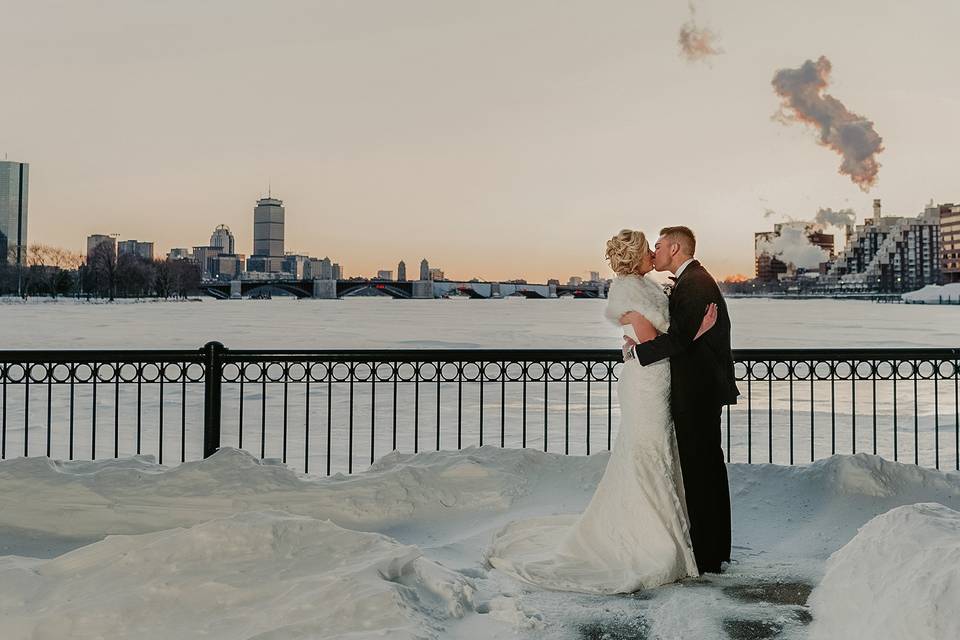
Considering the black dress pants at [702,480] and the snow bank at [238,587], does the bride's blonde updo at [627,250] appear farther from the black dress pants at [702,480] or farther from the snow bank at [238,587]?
the snow bank at [238,587]

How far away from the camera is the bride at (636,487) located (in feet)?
16.8

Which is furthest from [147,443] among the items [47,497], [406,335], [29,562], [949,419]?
[406,335]

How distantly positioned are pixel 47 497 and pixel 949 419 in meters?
15.1

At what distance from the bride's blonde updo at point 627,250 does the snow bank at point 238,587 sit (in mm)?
2351

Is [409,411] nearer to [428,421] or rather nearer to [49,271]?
[428,421]

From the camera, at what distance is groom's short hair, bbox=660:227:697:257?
5375mm

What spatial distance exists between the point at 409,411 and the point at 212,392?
9.01m

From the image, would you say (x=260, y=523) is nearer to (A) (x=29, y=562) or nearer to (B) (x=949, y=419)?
(A) (x=29, y=562)

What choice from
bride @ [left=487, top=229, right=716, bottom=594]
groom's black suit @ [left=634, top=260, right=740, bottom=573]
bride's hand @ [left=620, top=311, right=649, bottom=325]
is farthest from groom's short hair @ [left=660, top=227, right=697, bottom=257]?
bride's hand @ [left=620, top=311, right=649, bottom=325]

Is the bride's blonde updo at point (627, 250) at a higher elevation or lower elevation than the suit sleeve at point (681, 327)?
higher

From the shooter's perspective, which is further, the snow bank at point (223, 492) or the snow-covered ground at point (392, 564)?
the snow bank at point (223, 492)

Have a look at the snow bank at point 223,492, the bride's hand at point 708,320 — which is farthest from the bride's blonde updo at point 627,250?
the snow bank at point 223,492

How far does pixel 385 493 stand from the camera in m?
7.07

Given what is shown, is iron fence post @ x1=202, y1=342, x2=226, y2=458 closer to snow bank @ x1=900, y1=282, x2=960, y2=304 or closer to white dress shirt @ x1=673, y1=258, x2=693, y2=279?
white dress shirt @ x1=673, y1=258, x2=693, y2=279
